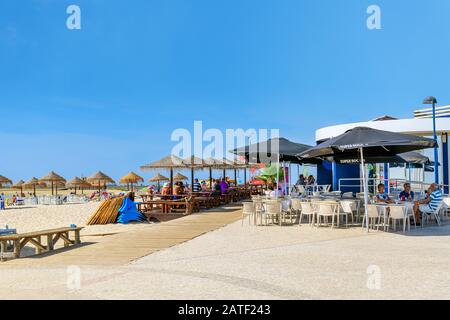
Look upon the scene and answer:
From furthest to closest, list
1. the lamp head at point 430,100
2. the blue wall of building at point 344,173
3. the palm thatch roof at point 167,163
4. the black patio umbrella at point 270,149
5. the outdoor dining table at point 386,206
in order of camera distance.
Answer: the blue wall of building at point 344,173 < the palm thatch roof at point 167,163 < the lamp head at point 430,100 < the black patio umbrella at point 270,149 < the outdoor dining table at point 386,206

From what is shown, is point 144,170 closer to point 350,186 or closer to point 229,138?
point 229,138

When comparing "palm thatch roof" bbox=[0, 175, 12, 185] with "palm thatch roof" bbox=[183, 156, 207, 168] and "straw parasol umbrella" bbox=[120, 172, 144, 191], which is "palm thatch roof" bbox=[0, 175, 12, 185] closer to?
"straw parasol umbrella" bbox=[120, 172, 144, 191]

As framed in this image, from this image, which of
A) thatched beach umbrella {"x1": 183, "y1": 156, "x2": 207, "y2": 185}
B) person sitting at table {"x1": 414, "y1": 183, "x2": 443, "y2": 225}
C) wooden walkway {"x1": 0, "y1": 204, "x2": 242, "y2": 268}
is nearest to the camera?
wooden walkway {"x1": 0, "y1": 204, "x2": 242, "y2": 268}

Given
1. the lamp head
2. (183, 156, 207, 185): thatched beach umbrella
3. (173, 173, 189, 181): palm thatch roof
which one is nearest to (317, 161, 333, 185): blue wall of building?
the lamp head

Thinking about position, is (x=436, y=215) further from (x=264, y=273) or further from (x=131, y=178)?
(x=131, y=178)

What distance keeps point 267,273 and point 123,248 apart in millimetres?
3194

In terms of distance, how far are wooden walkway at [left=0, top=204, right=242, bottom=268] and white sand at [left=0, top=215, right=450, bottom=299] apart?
0.38 metres

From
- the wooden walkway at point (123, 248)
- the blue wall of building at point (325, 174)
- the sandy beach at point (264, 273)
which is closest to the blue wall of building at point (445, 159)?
the blue wall of building at point (325, 174)

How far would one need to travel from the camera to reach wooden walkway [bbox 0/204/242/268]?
6344 mm

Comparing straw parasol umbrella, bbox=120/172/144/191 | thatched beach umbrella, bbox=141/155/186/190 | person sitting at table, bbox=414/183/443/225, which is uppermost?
thatched beach umbrella, bbox=141/155/186/190

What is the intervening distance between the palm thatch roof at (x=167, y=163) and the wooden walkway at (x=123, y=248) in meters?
5.91

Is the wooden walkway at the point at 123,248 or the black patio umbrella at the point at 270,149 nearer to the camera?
the wooden walkway at the point at 123,248

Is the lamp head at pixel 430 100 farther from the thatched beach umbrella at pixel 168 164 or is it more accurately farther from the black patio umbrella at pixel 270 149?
the thatched beach umbrella at pixel 168 164

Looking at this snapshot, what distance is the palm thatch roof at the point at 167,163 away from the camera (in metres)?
16.6
